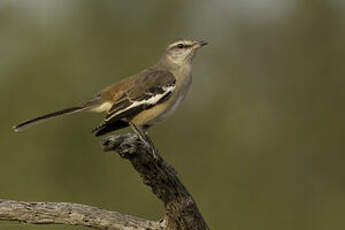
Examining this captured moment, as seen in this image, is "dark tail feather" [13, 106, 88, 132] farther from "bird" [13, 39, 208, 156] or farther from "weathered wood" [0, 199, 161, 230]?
"weathered wood" [0, 199, 161, 230]

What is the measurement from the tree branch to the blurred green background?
4.24 metres

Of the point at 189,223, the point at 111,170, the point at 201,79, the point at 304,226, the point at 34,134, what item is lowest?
the point at 189,223

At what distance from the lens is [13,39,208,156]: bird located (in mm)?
8156

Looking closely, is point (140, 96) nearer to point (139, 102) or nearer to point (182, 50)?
point (139, 102)

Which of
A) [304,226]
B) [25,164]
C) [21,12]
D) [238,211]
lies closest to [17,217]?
[25,164]

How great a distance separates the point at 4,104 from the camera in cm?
1436

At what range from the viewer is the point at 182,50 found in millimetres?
9500

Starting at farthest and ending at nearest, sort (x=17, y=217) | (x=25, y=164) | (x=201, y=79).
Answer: (x=201, y=79) → (x=25, y=164) → (x=17, y=217)

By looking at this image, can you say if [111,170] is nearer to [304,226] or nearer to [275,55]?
[304,226]

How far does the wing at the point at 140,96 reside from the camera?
8094 mm

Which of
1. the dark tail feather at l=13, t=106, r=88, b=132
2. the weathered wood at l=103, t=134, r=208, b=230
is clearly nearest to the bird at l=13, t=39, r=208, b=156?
the dark tail feather at l=13, t=106, r=88, b=132

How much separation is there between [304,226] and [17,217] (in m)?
8.91

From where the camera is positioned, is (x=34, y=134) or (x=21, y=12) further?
(x=21, y=12)

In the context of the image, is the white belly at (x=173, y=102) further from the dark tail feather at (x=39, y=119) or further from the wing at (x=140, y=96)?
the dark tail feather at (x=39, y=119)
